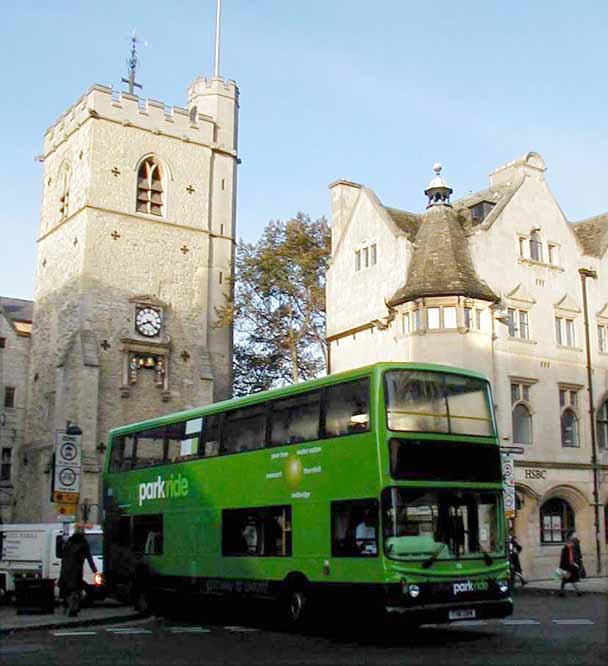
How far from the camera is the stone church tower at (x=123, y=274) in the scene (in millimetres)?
42438

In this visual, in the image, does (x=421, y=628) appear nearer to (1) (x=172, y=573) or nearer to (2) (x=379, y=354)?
(1) (x=172, y=573)

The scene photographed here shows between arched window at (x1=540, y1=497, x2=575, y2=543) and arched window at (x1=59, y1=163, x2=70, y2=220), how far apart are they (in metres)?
27.1

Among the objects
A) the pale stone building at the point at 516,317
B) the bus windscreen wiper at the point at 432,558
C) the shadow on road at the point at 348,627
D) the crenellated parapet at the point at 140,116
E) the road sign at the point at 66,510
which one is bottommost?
the shadow on road at the point at 348,627

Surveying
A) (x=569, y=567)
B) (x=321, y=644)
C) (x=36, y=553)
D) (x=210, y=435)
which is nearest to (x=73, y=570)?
(x=210, y=435)

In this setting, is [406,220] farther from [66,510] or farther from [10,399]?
[10,399]

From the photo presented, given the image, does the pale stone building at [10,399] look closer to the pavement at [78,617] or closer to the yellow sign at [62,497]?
the pavement at [78,617]

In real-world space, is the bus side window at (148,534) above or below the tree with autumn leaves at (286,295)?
below

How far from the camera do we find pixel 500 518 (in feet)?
49.8

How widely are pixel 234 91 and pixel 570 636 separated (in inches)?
1660

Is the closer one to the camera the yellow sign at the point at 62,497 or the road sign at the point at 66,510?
the yellow sign at the point at 62,497

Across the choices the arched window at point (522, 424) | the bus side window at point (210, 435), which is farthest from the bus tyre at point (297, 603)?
the arched window at point (522, 424)

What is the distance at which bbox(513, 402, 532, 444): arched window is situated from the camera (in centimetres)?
3241

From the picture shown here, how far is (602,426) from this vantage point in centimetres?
3462

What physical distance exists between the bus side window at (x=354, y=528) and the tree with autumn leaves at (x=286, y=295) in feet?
81.1
